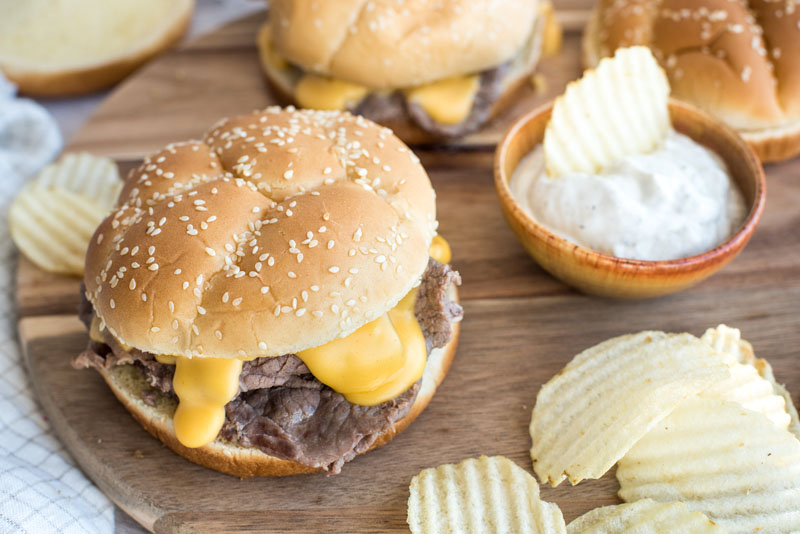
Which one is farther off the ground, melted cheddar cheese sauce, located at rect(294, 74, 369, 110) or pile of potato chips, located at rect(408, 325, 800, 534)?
melted cheddar cheese sauce, located at rect(294, 74, 369, 110)

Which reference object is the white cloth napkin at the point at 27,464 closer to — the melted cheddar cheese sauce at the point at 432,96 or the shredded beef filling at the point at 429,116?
the melted cheddar cheese sauce at the point at 432,96

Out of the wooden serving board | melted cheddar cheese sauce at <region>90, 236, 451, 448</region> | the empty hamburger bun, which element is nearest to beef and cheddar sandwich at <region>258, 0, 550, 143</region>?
the wooden serving board

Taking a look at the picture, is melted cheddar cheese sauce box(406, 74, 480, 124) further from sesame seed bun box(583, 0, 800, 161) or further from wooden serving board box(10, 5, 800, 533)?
sesame seed bun box(583, 0, 800, 161)

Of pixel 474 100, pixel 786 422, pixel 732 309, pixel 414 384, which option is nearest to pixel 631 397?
pixel 786 422

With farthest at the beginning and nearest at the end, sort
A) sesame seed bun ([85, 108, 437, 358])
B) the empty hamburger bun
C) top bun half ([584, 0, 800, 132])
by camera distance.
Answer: the empty hamburger bun, top bun half ([584, 0, 800, 132]), sesame seed bun ([85, 108, 437, 358])

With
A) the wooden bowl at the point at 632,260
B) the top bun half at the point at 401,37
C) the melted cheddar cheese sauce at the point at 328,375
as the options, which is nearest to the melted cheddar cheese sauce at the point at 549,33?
the top bun half at the point at 401,37

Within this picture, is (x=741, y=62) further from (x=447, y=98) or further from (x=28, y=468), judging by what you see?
(x=28, y=468)

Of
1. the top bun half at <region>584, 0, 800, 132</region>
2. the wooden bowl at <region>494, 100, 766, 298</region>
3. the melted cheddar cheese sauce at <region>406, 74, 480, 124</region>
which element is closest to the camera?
the wooden bowl at <region>494, 100, 766, 298</region>
